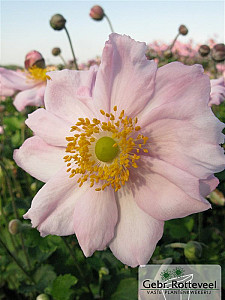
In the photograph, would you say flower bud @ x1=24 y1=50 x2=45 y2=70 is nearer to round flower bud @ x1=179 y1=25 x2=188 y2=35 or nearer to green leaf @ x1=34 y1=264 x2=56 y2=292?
green leaf @ x1=34 y1=264 x2=56 y2=292

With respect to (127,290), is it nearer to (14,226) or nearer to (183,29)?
(14,226)

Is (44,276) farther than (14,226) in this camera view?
Yes

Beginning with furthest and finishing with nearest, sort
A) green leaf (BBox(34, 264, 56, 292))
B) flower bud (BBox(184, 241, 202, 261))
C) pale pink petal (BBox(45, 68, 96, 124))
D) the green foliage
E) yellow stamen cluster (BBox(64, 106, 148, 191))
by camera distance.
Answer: green leaf (BBox(34, 264, 56, 292)) < the green foliage < flower bud (BBox(184, 241, 202, 261)) < pale pink petal (BBox(45, 68, 96, 124)) < yellow stamen cluster (BBox(64, 106, 148, 191))

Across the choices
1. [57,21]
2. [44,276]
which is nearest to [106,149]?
[44,276]

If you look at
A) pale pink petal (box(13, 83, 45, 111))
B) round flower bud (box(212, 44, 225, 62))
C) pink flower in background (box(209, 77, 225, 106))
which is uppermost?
round flower bud (box(212, 44, 225, 62))

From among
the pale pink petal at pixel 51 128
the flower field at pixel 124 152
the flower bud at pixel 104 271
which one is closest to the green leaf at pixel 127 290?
the flower bud at pixel 104 271

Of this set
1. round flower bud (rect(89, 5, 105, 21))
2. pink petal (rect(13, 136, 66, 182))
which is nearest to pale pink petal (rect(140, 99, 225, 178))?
pink petal (rect(13, 136, 66, 182))
